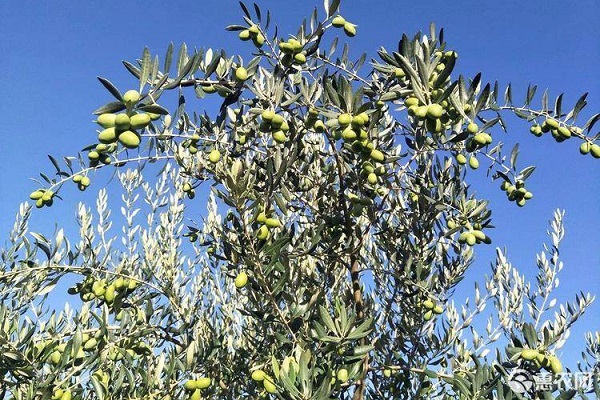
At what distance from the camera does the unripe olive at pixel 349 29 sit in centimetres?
246

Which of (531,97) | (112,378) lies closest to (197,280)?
(112,378)

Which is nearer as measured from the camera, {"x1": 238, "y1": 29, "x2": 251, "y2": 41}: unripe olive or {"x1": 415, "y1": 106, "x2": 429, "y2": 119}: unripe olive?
{"x1": 415, "y1": 106, "x2": 429, "y2": 119}: unripe olive

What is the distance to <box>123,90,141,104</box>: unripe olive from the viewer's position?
1.62m

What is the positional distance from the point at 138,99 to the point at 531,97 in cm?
189

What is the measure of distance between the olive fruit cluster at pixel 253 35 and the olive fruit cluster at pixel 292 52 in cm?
15

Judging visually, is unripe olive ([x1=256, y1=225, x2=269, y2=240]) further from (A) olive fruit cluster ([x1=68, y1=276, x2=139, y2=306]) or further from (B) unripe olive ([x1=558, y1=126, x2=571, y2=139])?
(B) unripe olive ([x1=558, y1=126, x2=571, y2=139])

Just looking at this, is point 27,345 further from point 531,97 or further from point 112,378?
point 531,97

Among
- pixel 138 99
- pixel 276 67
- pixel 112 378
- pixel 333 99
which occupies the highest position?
pixel 276 67

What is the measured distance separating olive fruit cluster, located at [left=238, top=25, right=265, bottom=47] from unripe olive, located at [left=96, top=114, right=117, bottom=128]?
96 cm

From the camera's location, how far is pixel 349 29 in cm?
247

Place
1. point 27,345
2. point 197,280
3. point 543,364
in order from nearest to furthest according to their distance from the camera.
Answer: point 543,364
point 27,345
point 197,280

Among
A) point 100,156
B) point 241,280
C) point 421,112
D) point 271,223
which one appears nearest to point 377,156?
point 421,112

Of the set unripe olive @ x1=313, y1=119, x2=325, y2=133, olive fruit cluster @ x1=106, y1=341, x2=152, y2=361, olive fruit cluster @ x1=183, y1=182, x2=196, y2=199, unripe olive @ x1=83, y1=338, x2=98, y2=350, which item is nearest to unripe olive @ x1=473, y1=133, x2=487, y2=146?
unripe olive @ x1=313, y1=119, x2=325, y2=133

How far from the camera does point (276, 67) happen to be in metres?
2.29
